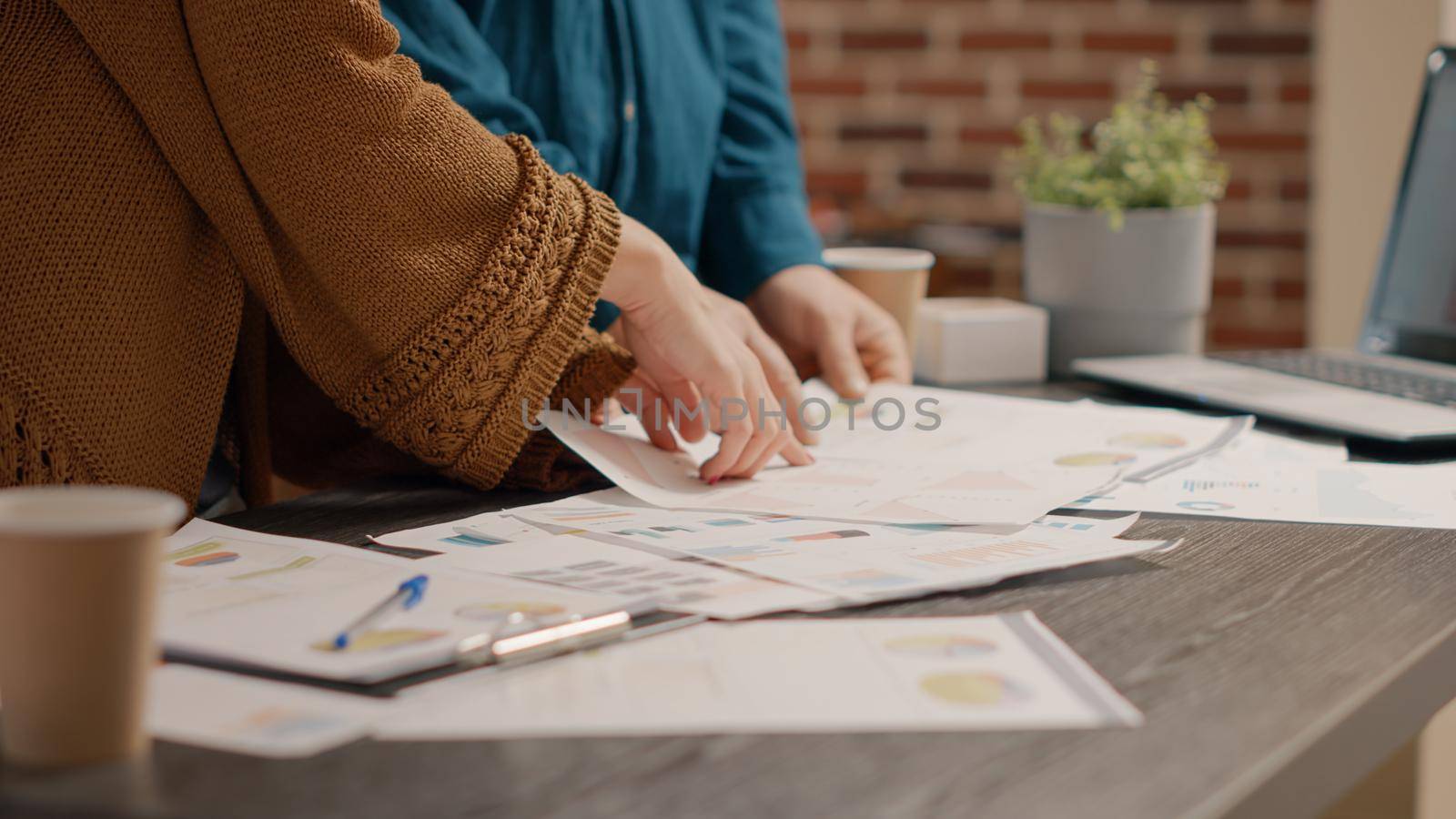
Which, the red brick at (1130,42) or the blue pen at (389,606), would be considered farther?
the red brick at (1130,42)

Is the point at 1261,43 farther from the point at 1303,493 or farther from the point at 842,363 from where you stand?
the point at 1303,493

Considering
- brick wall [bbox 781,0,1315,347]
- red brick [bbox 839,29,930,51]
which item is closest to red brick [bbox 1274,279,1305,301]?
brick wall [bbox 781,0,1315,347]

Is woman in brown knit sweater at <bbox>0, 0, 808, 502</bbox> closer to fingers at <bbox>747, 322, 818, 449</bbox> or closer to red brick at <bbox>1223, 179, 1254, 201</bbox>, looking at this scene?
fingers at <bbox>747, 322, 818, 449</bbox>

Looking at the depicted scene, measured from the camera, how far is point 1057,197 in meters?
1.38

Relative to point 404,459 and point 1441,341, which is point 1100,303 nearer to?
point 1441,341

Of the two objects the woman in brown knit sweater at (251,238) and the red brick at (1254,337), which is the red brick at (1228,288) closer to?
the red brick at (1254,337)

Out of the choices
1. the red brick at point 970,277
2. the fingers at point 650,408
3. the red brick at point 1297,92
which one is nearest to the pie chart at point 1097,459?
the fingers at point 650,408

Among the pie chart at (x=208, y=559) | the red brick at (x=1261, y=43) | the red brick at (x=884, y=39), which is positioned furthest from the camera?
the red brick at (x=884, y=39)

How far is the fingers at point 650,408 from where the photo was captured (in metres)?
0.90

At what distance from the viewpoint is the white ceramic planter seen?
131 cm

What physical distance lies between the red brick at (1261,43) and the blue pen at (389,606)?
2980mm

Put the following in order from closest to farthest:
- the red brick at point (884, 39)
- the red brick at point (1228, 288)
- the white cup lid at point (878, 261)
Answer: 1. the white cup lid at point (878, 261)
2. the red brick at point (1228, 288)
3. the red brick at point (884, 39)

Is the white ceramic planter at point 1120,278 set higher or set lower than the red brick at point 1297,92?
lower

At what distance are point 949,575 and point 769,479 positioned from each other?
0.27m
